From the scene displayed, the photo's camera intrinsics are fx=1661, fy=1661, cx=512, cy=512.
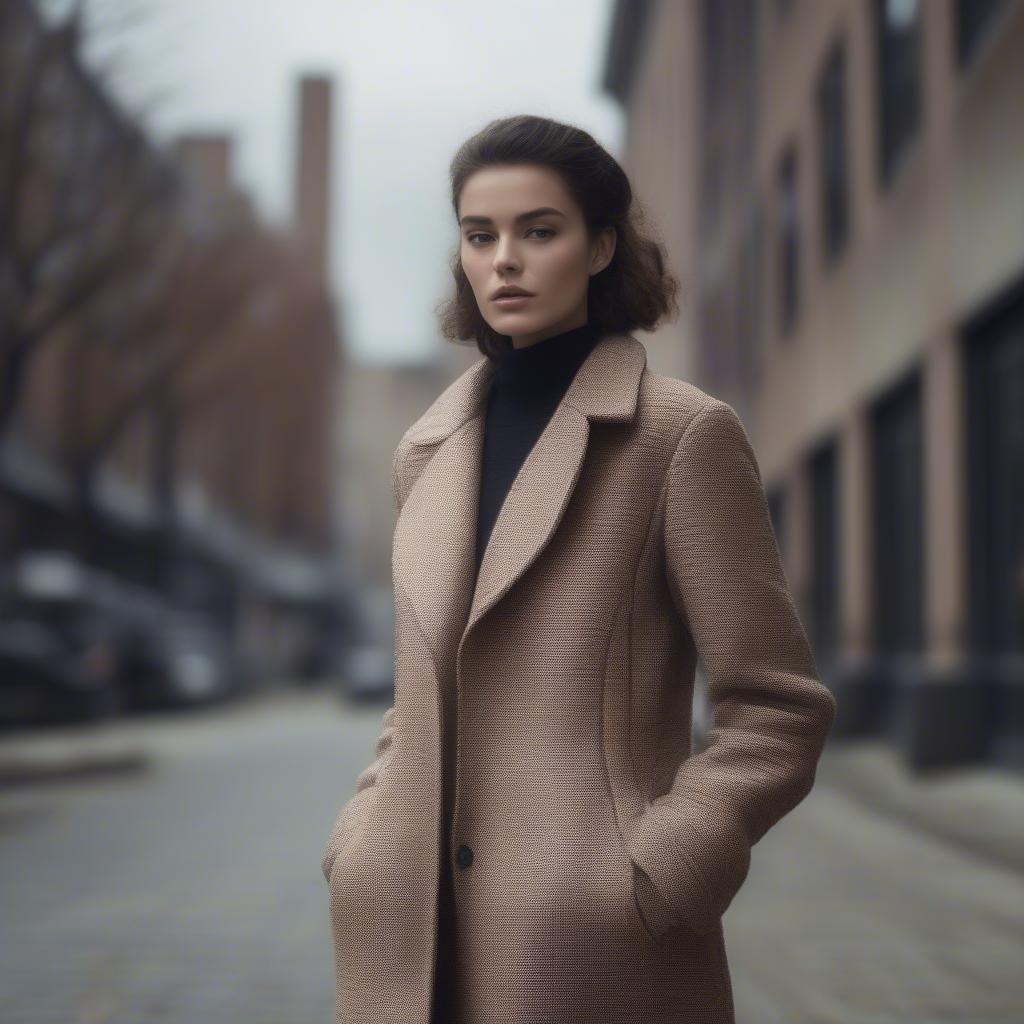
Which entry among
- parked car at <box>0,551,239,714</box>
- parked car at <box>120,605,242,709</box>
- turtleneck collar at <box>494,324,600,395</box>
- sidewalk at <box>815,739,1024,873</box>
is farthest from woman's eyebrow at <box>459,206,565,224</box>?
parked car at <box>120,605,242,709</box>

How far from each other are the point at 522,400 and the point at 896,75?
16.9 m

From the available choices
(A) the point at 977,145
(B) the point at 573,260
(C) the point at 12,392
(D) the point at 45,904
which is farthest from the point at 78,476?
(B) the point at 573,260

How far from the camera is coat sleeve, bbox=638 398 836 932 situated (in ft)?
6.40

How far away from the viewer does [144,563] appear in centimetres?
4269

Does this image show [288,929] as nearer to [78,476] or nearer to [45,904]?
[45,904]

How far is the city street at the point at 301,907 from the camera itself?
580 centimetres

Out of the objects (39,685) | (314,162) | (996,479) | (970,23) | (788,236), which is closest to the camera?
(996,479)

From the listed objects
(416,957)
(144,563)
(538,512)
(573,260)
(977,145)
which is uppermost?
(977,145)

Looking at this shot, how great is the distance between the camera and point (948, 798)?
40.2 feet

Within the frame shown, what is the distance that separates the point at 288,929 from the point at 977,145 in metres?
9.56

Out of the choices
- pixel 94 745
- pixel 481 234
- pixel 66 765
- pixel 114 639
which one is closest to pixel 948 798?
pixel 66 765

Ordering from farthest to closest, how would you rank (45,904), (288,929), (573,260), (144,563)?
(144,563), (45,904), (288,929), (573,260)

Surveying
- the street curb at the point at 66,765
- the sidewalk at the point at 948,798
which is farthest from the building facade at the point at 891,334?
the street curb at the point at 66,765

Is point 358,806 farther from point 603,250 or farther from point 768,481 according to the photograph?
point 768,481
